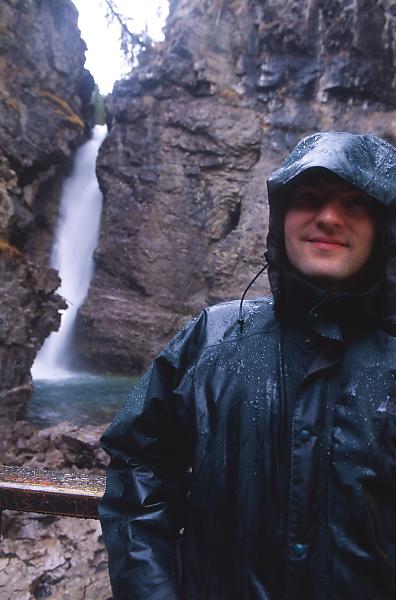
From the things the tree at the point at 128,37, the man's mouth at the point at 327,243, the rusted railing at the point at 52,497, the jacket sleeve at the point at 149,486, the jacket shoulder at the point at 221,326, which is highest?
the tree at the point at 128,37

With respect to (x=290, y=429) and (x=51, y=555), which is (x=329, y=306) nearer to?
(x=290, y=429)

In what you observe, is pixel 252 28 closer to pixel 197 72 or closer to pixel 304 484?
pixel 197 72

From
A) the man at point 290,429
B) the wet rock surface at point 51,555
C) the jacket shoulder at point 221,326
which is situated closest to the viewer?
the man at point 290,429

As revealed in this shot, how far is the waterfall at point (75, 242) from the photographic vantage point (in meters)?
12.9

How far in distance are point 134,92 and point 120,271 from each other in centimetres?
559

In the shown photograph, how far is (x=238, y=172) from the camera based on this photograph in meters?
12.5

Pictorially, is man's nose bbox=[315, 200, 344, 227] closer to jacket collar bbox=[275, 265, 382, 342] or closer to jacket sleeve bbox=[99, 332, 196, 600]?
jacket collar bbox=[275, 265, 382, 342]

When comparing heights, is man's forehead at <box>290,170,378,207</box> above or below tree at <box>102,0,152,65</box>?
below

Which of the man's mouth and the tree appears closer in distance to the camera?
the man's mouth

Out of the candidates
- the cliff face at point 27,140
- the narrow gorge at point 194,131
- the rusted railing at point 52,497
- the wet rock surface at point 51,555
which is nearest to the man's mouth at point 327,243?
the rusted railing at point 52,497

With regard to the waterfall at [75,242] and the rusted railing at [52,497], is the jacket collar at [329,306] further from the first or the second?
the waterfall at [75,242]

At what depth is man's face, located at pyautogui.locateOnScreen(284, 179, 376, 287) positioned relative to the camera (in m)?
1.22

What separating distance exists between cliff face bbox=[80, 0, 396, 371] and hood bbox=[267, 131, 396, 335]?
10.2 m

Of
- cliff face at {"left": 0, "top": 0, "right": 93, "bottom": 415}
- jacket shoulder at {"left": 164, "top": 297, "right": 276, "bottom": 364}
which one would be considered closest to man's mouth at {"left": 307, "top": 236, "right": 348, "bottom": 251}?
jacket shoulder at {"left": 164, "top": 297, "right": 276, "bottom": 364}
